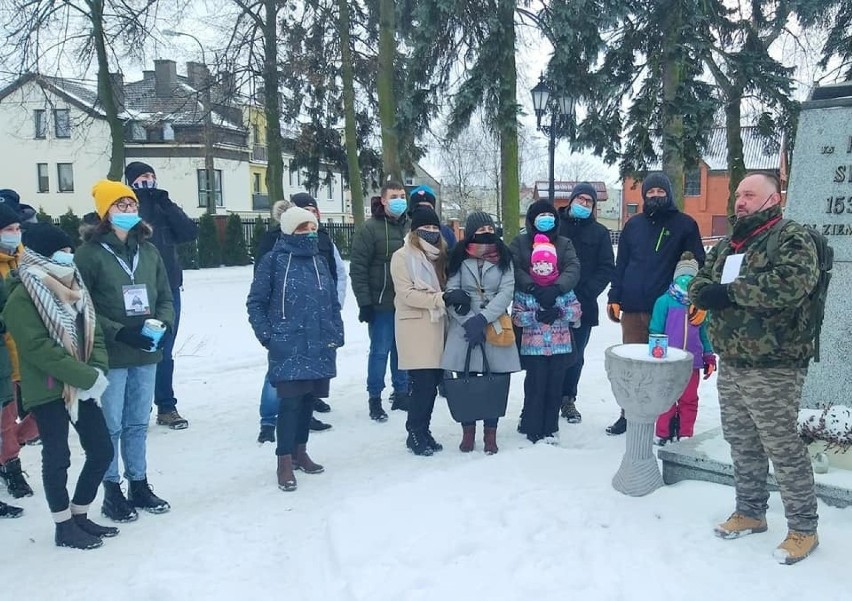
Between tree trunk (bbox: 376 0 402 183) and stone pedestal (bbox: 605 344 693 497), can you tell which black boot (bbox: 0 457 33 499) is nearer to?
stone pedestal (bbox: 605 344 693 497)

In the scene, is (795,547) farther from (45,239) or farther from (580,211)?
(45,239)

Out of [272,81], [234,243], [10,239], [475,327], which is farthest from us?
[234,243]

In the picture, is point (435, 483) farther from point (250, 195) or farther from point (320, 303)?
point (250, 195)

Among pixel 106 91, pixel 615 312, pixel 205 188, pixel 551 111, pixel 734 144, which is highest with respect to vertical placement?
pixel 106 91

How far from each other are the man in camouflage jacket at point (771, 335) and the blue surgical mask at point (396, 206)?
3.12 meters

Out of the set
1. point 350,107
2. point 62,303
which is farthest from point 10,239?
point 350,107

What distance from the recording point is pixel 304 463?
5129mm

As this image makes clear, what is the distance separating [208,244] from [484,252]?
19412 millimetres

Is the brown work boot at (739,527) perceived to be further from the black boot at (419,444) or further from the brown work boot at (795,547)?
the black boot at (419,444)

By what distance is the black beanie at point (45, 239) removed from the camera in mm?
3895

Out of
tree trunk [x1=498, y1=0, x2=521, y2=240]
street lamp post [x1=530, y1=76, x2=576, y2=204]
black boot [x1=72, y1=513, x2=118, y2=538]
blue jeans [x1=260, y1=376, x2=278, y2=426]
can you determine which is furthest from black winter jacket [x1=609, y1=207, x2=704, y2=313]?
tree trunk [x1=498, y1=0, x2=521, y2=240]

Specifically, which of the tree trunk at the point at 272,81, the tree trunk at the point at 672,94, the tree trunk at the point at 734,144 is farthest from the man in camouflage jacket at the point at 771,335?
the tree trunk at the point at 272,81

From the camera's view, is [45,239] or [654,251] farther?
[654,251]

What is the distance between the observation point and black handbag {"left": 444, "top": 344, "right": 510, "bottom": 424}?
511 centimetres
